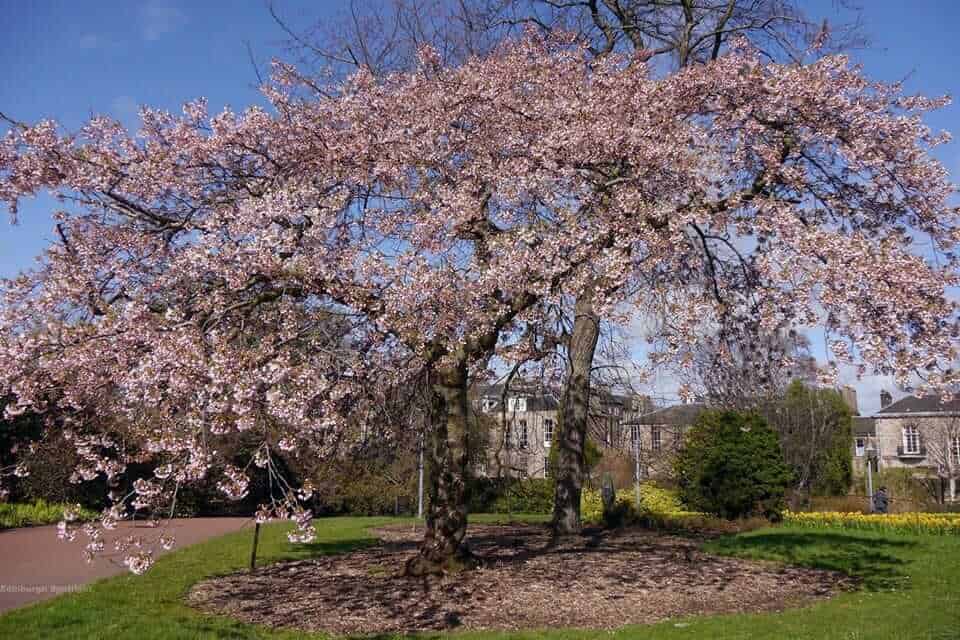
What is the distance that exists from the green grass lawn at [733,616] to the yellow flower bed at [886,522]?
9.23 feet

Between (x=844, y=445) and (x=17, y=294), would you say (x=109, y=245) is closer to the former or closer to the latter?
(x=17, y=294)

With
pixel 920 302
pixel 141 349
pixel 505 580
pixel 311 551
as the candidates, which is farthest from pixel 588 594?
pixel 311 551

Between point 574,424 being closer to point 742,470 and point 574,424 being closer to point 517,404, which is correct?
point 517,404

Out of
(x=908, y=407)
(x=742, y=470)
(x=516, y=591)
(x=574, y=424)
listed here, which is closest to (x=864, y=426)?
(x=908, y=407)

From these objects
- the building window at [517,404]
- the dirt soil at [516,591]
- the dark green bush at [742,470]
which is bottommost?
the dirt soil at [516,591]

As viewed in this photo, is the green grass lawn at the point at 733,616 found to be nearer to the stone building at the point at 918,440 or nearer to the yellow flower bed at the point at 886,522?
the yellow flower bed at the point at 886,522

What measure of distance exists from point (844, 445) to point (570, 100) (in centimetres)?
2870

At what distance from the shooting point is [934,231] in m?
8.67

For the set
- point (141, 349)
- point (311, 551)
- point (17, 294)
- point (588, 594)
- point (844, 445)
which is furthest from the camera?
point (844, 445)

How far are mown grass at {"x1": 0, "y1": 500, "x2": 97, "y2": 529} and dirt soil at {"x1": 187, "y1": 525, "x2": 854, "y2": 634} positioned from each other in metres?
9.73

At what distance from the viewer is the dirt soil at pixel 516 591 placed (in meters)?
7.42

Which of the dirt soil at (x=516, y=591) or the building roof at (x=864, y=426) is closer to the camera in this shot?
the dirt soil at (x=516, y=591)

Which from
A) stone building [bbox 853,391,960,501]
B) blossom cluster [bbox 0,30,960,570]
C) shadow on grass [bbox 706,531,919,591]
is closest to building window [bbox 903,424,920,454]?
stone building [bbox 853,391,960,501]

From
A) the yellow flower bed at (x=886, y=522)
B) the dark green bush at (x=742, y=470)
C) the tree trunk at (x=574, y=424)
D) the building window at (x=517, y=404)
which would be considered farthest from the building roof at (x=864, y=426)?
the tree trunk at (x=574, y=424)
